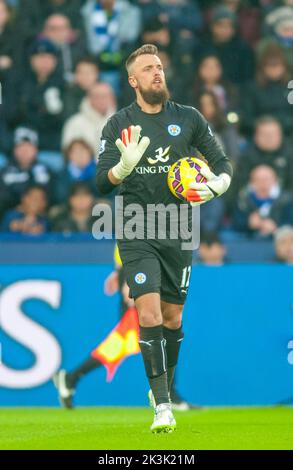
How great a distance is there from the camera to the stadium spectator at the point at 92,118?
47.8 ft

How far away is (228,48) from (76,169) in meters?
3.09

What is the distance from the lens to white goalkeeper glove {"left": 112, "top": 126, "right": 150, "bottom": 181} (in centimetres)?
816

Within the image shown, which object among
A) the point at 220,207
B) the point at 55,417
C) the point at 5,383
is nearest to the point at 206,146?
the point at 55,417

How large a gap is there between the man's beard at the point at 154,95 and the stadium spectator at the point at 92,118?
19.3 ft

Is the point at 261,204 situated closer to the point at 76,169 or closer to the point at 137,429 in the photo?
the point at 76,169

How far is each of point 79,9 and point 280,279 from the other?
586 cm

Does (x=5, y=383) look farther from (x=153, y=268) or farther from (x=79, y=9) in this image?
(x=79, y=9)

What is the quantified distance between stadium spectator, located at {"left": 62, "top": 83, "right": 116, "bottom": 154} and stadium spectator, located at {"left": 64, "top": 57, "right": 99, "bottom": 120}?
165mm

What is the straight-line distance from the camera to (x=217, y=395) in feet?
37.6

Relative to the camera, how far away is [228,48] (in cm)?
1595

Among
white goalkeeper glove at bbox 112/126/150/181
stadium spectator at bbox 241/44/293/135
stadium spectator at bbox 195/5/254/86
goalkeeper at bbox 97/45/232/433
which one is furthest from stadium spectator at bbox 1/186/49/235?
white goalkeeper glove at bbox 112/126/150/181

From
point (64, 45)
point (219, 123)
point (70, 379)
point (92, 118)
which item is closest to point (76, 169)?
point (92, 118)

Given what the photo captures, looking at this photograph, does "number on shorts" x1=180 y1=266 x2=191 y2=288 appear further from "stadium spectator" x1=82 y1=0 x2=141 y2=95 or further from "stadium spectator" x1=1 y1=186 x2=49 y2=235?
"stadium spectator" x1=82 y1=0 x2=141 y2=95

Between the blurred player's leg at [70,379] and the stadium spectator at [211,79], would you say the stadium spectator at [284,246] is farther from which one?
the stadium spectator at [211,79]
